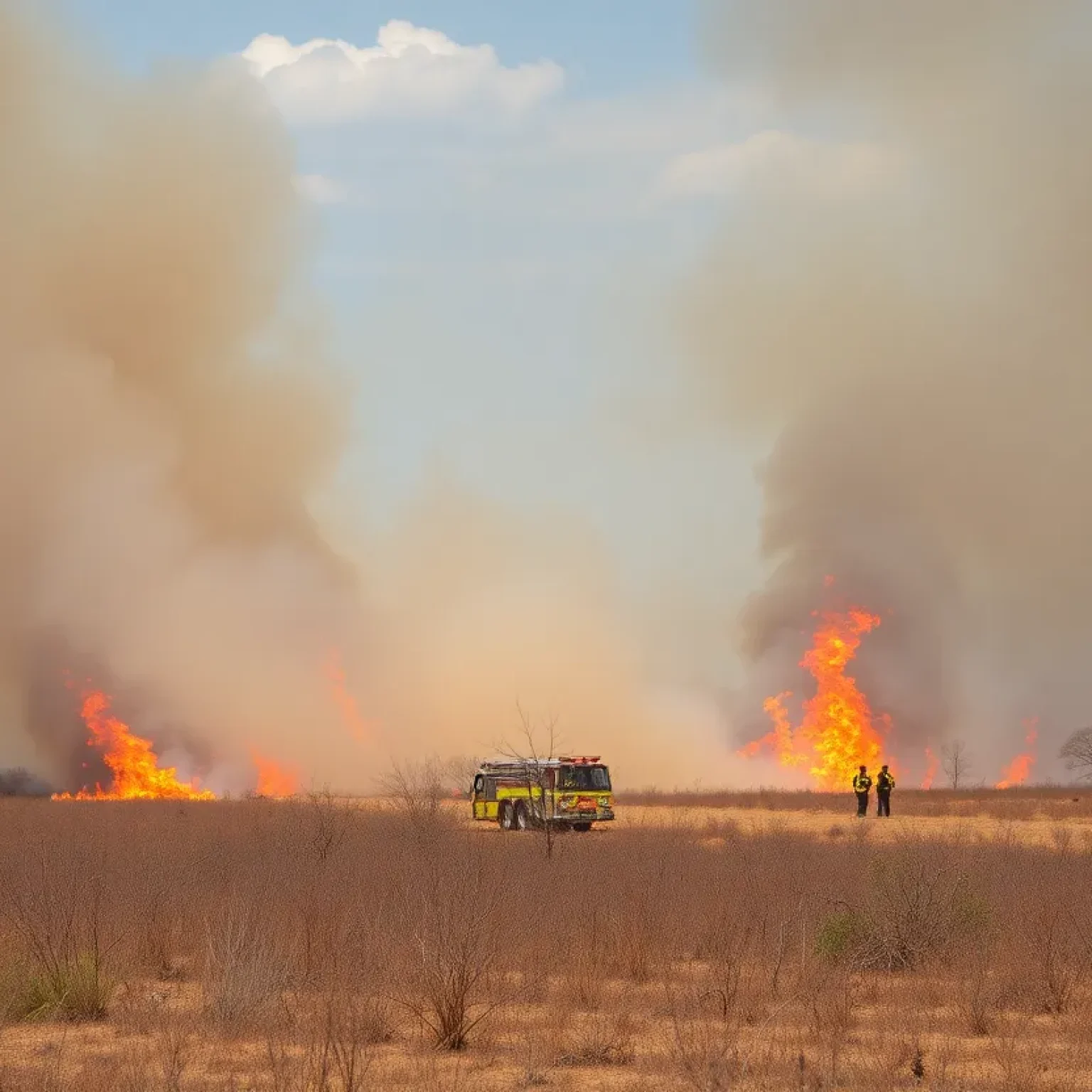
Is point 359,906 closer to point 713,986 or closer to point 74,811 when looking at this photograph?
point 713,986

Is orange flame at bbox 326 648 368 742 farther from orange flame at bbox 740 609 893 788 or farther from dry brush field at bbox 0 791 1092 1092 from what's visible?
dry brush field at bbox 0 791 1092 1092

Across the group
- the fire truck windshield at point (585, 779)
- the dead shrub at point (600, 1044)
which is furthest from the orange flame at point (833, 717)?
the dead shrub at point (600, 1044)

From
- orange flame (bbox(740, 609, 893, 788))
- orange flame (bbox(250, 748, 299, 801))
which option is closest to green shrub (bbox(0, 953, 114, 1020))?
orange flame (bbox(250, 748, 299, 801))

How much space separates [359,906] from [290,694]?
53642mm

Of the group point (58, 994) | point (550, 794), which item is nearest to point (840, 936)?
point (58, 994)

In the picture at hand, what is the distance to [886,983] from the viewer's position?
15484 millimetres

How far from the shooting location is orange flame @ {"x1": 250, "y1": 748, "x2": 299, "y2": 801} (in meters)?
65.6

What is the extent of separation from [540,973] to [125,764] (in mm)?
49215

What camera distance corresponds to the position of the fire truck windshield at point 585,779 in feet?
135

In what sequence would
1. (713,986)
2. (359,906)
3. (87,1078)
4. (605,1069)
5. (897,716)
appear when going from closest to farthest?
(87,1078) < (605,1069) < (713,986) < (359,906) < (897,716)

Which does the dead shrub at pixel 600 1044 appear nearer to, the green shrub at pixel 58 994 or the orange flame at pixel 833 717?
the green shrub at pixel 58 994

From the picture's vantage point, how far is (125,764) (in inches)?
2406

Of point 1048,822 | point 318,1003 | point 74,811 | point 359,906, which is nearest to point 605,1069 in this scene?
point 318,1003

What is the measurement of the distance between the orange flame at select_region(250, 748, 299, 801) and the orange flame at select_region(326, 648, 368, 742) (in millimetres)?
5224
